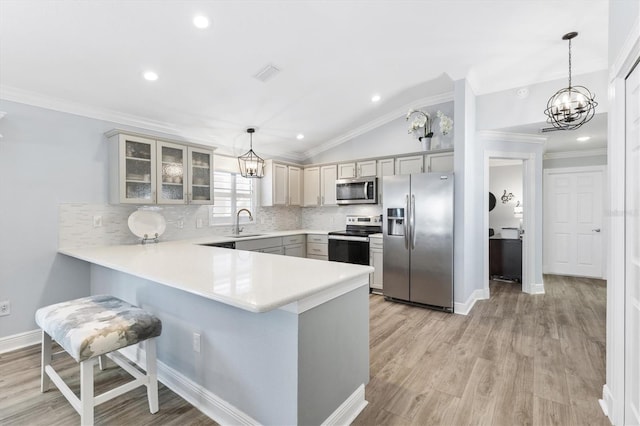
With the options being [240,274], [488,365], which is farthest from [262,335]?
[488,365]

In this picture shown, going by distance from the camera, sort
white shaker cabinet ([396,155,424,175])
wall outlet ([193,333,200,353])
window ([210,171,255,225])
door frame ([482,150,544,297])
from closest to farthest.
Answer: wall outlet ([193,333,200,353]) < white shaker cabinet ([396,155,424,175]) < door frame ([482,150,544,297]) < window ([210,171,255,225])

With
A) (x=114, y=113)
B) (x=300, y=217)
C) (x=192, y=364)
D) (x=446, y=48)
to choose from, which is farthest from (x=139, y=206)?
(x=446, y=48)

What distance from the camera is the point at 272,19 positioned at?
7.84ft

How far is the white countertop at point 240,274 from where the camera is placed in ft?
4.35

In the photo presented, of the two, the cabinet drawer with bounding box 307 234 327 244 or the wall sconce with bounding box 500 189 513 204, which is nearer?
the cabinet drawer with bounding box 307 234 327 244

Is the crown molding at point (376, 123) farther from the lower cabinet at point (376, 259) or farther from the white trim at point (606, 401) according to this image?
the white trim at point (606, 401)

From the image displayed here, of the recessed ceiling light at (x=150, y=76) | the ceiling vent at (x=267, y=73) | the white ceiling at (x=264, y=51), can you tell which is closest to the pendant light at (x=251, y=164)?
the white ceiling at (x=264, y=51)

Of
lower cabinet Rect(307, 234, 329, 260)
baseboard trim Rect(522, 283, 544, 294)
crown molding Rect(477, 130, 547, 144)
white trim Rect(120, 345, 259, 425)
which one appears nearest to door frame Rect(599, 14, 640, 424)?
white trim Rect(120, 345, 259, 425)

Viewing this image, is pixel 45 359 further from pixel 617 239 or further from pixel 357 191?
pixel 357 191

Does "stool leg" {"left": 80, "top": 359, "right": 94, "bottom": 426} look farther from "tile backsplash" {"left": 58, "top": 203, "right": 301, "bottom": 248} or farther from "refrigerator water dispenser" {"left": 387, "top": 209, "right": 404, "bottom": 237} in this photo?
"refrigerator water dispenser" {"left": 387, "top": 209, "right": 404, "bottom": 237}

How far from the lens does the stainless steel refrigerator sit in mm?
3594

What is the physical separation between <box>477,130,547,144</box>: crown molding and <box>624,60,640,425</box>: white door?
2.61 meters

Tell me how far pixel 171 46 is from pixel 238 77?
724mm

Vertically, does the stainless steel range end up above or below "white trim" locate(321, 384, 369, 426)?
above
